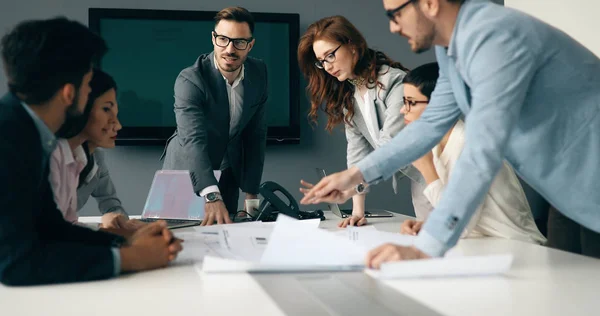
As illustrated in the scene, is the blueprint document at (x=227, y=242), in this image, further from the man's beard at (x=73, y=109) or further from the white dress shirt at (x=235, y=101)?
the white dress shirt at (x=235, y=101)

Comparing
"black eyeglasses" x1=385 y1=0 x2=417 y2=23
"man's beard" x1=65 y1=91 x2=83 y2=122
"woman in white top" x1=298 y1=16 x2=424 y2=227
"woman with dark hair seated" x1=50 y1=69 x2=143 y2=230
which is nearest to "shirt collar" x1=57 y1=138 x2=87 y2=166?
"woman with dark hair seated" x1=50 y1=69 x2=143 y2=230

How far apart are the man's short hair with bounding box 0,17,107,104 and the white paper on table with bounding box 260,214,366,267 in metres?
0.51

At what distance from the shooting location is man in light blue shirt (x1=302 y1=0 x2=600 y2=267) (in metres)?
1.02

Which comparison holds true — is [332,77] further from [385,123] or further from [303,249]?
[303,249]

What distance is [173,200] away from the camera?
84.7 inches

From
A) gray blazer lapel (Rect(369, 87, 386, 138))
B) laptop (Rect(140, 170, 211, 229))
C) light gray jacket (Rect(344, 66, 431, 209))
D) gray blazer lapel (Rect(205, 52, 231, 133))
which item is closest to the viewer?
laptop (Rect(140, 170, 211, 229))

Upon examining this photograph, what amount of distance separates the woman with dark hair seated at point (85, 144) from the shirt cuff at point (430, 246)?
876 millimetres

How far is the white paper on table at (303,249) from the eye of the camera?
1.11m

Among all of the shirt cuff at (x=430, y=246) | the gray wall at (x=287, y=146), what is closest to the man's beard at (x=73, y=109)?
the shirt cuff at (x=430, y=246)

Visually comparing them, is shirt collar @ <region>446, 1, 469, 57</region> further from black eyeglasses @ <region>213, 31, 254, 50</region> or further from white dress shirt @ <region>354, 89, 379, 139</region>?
black eyeglasses @ <region>213, 31, 254, 50</region>

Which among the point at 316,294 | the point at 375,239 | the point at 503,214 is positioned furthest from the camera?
the point at 503,214

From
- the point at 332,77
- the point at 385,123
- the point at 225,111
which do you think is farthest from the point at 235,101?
the point at 385,123

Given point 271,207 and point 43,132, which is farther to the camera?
point 271,207

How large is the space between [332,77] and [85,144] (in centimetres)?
115
